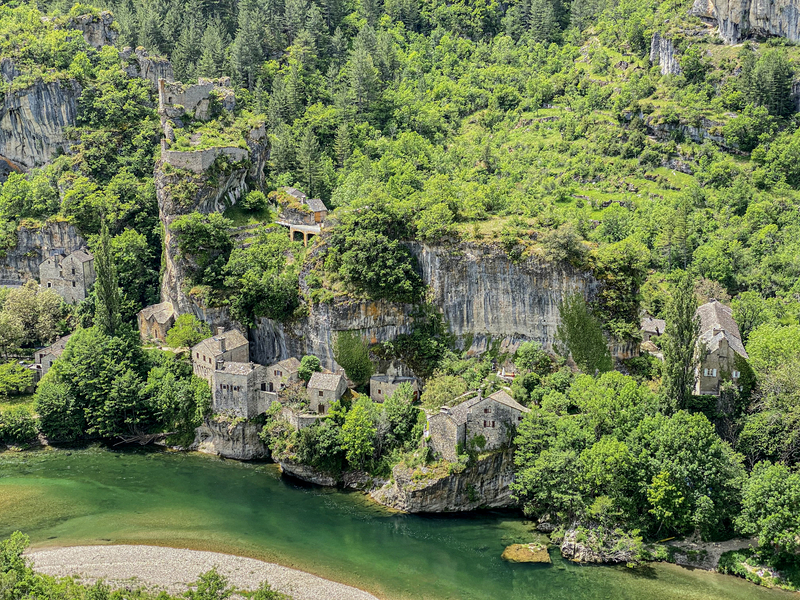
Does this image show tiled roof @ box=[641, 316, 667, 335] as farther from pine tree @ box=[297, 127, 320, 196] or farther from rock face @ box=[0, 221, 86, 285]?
rock face @ box=[0, 221, 86, 285]

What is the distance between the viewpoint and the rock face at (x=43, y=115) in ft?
275

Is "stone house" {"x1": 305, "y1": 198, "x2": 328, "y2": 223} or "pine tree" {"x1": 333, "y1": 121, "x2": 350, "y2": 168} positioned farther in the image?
"pine tree" {"x1": 333, "y1": 121, "x2": 350, "y2": 168}

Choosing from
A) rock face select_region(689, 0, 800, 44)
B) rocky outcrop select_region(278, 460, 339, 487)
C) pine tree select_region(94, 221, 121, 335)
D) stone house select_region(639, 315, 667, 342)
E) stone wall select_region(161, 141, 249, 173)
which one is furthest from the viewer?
rock face select_region(689, 0, 800, 44)

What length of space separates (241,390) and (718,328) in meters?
34.0

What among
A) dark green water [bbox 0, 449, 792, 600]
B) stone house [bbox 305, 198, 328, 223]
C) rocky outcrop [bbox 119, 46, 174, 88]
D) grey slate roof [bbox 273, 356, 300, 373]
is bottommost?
dark green water [bbox 0, 449, 792, 600]

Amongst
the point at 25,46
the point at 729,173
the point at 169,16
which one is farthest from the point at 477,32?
the point at 25,46

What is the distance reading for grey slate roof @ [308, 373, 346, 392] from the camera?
5753 centimetres

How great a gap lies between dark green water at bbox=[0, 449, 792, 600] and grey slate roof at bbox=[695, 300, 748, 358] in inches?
647

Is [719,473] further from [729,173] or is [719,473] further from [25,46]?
[25,46]

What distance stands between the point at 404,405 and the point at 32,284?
39854 mm

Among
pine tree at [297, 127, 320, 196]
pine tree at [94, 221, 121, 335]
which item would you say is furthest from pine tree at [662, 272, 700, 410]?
pine tree at [297, 127, 320, 196]

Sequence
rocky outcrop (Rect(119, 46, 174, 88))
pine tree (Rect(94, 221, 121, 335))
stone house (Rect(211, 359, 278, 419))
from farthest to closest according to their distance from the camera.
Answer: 1. rocky outcrop (Rect(119, 46, 174, 88))
2. pine tree (Rect(94, 221, 121, 335))
3. stone house (Rect(211, 359, 278, 419))

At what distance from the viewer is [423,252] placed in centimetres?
6238

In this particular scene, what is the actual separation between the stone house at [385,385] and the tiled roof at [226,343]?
1085 centimetres
